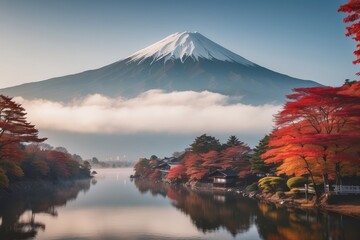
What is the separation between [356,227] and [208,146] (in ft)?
154

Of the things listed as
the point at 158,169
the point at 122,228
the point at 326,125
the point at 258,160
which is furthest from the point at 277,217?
the point at 158,169

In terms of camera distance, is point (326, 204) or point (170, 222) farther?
point (326, 204)

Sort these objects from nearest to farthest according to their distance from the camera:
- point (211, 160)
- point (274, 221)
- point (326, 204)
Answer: point (274, 221) → point (326, 204) → point (211, 160)

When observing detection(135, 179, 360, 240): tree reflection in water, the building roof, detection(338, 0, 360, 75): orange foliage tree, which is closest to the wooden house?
the building roof

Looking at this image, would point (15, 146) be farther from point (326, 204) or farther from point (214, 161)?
point (326, 204)

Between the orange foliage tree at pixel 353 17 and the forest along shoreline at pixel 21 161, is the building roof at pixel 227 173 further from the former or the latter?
the orange foliage tree at pixel 353 17

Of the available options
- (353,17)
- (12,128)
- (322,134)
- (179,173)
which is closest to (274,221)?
(322,134)

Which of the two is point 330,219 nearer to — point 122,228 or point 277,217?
point 277,217

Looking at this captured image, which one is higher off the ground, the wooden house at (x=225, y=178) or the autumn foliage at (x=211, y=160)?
the autumn foliage at (x=211, y=160)

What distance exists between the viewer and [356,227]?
21797 millimetres

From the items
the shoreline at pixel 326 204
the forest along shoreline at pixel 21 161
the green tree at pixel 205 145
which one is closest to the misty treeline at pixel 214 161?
the green tree at pixel 205 145

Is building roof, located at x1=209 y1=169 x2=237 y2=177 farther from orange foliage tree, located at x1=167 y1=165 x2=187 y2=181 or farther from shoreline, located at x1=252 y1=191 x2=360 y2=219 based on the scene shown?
shoreline, located at x1=252 y1=191 x2=360 y2=219

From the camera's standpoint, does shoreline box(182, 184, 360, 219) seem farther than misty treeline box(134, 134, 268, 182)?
No

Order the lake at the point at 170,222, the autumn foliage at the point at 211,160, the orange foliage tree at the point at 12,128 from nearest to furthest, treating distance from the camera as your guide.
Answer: the lake at the point at 170,222 < the orange foliage tree at the point at 12,128 < the autumn foliage at the point at 211,160
